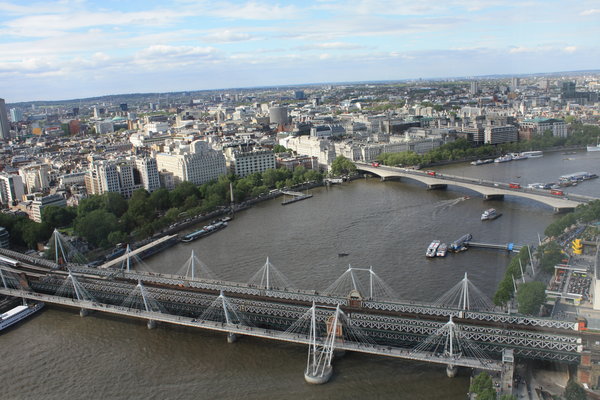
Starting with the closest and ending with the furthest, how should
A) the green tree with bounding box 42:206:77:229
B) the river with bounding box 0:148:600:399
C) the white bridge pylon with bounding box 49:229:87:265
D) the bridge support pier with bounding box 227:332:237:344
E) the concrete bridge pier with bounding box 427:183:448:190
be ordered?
the river with bounding box 0:148:600:399 → the bridge support pier with bounding box 227:332:237:344 → the white bridge pylon with bounding box 49:229:87:265 → the green tree with bounding box 42:206:77:229 → the concrete bridge pier with bounding box 427:183:448:190

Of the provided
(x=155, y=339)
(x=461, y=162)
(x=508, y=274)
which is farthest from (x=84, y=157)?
(x=508, y=274)

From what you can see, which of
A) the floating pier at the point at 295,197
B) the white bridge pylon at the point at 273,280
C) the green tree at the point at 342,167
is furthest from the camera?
the green tree at the point at 342,167

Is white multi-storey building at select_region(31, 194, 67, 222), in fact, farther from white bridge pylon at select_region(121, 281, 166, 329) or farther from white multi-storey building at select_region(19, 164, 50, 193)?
white bridge pylon at select_region(121, 281, 166, 329)

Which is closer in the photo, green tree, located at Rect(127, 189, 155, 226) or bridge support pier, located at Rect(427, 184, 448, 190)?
green tree, located at Rect(127, 189, 155, 226)

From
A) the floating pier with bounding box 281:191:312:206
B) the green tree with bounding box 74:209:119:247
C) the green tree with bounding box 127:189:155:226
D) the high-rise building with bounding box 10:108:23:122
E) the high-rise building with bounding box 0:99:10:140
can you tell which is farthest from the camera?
the high-rise building with bounding box 10:108:23:122

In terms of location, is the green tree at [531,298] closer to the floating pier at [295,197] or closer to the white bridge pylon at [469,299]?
the white bridge pylon at [469,299]

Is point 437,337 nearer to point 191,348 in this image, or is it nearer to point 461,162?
point 191,348

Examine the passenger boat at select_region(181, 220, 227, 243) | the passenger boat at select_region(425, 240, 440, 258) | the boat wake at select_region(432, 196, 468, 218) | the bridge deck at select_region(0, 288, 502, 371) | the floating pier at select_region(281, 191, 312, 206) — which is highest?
the bridge deck at select_region(0, 288, 502, 371)

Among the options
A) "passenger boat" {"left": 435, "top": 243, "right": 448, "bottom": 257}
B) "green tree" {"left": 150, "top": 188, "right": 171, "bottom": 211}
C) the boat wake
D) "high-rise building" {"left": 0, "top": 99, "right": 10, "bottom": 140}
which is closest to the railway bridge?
"passenger boat" {"left": 435, "top": 243, "right": 448, "bottom": 257}

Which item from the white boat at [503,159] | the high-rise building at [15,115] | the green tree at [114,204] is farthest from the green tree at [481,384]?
the high-rise building at [15,115]
